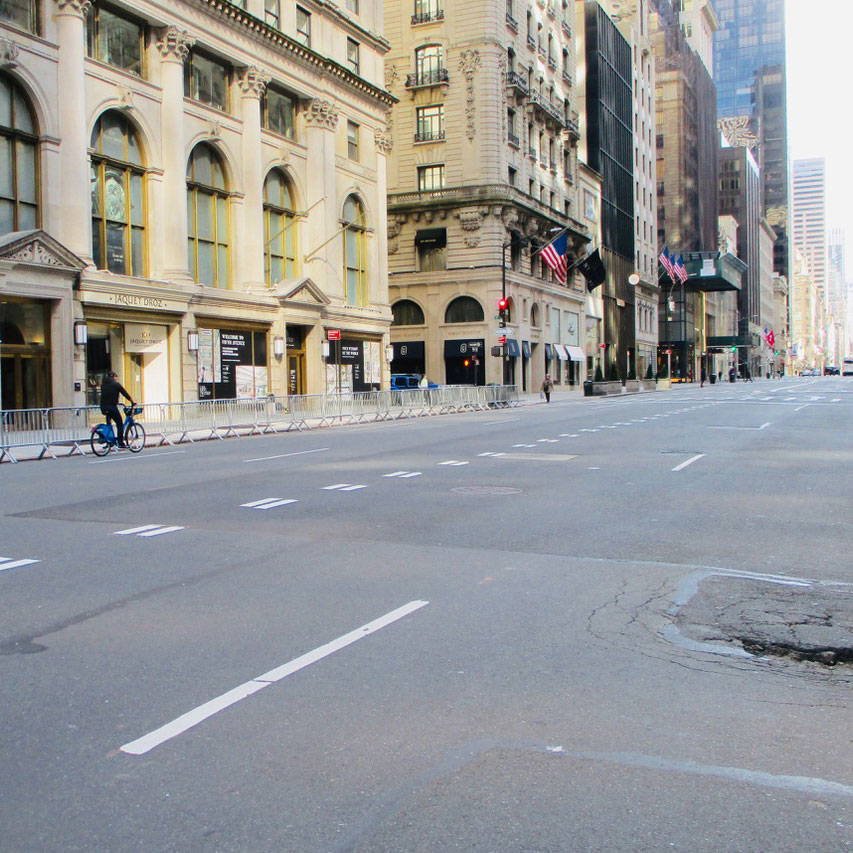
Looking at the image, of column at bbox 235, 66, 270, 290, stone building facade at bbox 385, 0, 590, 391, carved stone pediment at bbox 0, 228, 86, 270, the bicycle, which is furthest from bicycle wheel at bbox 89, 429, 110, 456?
stone building facade at bbox 385, 0, 590, 391

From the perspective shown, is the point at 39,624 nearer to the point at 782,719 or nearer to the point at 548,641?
the point at 548,641

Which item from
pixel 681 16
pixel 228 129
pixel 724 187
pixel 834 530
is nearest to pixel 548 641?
pixel 834 530

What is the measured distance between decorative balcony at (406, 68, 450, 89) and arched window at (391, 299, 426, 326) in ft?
47.4

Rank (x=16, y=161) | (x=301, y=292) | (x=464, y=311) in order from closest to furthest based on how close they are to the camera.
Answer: (x=16, y=161)
(x=301, y=292)
(x=464, y=311)

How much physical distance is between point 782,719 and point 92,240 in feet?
107

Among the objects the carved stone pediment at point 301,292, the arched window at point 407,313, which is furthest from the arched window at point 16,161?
the arched window at point 407,313

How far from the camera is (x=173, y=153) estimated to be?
119ft

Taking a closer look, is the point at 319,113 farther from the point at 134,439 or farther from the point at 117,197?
the point at 134,439

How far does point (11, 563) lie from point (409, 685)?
5.02 metres

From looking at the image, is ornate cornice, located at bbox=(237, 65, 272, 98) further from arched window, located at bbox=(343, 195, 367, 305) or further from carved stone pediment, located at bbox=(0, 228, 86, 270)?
carved stone pediment, located at bbox=(0, 228, 86, 270)

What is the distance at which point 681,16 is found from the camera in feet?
512

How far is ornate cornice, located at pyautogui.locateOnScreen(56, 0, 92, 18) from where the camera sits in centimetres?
3114

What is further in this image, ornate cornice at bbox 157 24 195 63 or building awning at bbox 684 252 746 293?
building awning at bbox 684 252 746 293

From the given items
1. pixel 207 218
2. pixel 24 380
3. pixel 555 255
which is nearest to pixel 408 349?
pixel 555 255
